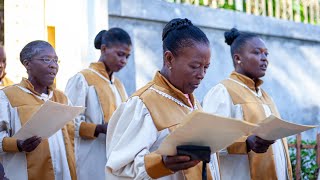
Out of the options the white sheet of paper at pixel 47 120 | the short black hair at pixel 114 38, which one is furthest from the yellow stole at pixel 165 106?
the short black hair at pixel 114 38

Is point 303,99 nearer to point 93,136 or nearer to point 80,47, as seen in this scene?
point 80,47

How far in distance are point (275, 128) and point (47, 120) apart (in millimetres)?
1631

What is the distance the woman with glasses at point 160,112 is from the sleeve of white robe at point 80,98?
8.02 ft

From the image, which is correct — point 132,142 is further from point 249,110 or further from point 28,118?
point 249,110

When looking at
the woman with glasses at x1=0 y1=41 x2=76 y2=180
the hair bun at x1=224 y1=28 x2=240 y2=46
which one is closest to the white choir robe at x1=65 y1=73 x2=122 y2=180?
the woman with glasses at x1=0 y1=41 x2=76 y2=180

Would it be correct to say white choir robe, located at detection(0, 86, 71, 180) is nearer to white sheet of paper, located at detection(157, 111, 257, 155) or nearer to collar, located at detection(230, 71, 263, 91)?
collar, located at detection(230, 71, 263, 91)

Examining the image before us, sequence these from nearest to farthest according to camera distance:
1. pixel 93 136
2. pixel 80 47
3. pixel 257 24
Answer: pixel 93 136 < pixel 80 47 < pixel 257 24

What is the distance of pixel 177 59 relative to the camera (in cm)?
411

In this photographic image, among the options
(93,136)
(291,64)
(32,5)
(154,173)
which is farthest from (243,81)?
(291,64)

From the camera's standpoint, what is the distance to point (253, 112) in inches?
231

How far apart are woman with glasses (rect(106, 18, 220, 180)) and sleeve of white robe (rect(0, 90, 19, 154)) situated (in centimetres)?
147

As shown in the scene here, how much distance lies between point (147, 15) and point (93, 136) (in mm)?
2805

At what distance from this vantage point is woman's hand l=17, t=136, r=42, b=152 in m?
5.34

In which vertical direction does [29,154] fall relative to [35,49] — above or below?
below
